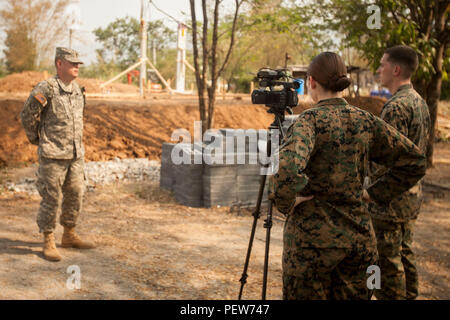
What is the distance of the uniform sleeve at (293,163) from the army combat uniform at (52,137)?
3.59 m

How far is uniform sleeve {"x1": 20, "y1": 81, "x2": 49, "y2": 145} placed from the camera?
501 cm

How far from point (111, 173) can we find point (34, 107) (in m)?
5.22

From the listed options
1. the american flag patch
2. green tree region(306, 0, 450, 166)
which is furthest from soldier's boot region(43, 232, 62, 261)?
green tree region(306, 0, 450, 166)

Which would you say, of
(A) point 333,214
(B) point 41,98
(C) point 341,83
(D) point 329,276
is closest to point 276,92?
(C) point 341,83

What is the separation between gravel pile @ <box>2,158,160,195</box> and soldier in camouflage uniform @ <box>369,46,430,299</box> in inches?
259

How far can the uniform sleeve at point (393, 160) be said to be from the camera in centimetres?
241

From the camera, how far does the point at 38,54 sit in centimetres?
2930

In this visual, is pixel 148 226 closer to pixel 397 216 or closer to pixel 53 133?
pixel 53 133

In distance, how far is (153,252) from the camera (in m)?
5.59

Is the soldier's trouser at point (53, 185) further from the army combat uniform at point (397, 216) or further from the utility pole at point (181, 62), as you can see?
the utility pole at point (181, 62)
